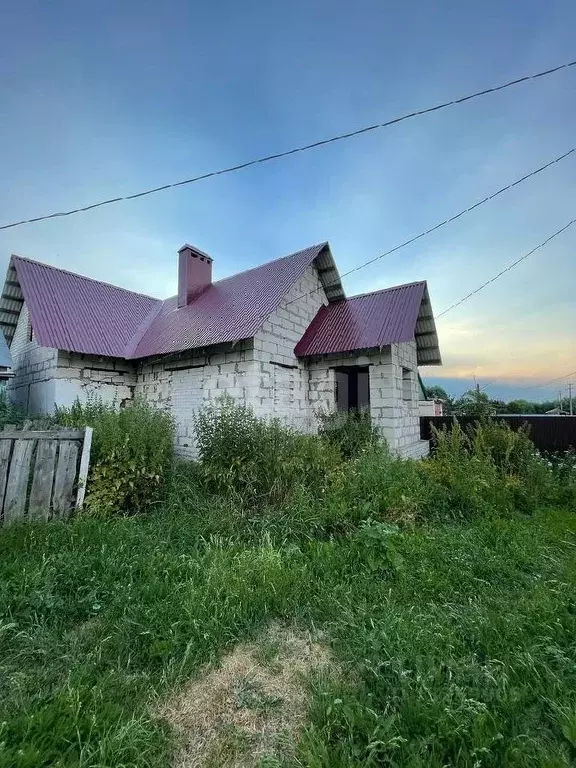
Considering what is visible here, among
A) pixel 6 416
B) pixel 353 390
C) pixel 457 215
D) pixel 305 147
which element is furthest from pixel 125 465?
pixel 353 390

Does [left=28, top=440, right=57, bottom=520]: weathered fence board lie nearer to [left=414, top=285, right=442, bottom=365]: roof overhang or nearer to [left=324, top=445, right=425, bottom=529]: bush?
[left=324, top=445, right=425, bottom=529]: bush

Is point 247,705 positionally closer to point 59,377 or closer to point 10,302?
point 59,377

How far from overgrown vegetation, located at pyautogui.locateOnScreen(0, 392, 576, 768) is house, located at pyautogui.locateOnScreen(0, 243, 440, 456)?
130 inches

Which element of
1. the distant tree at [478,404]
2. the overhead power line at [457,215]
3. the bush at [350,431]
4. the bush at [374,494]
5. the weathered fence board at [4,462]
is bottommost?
the bush at [374,494]

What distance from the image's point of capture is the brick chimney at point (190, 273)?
12047 mm

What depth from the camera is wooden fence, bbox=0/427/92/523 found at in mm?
4836

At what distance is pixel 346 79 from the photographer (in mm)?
6688

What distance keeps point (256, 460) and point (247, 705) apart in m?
3.60

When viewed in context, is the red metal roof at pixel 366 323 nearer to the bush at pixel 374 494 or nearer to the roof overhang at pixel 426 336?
the roof overhang at pixel 426 336

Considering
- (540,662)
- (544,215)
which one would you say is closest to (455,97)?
(544,215)

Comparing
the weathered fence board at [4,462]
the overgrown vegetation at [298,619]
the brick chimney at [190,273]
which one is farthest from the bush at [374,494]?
the brick chimney at [190,273]

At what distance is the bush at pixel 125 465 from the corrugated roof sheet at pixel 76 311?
4.67m

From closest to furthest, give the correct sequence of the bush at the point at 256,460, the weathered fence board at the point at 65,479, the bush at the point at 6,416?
the weathered fence board at the point at 65,479 → the bush at the point at 256,460 → the bush at the point at 6,416

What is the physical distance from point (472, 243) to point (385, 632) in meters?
9.33
